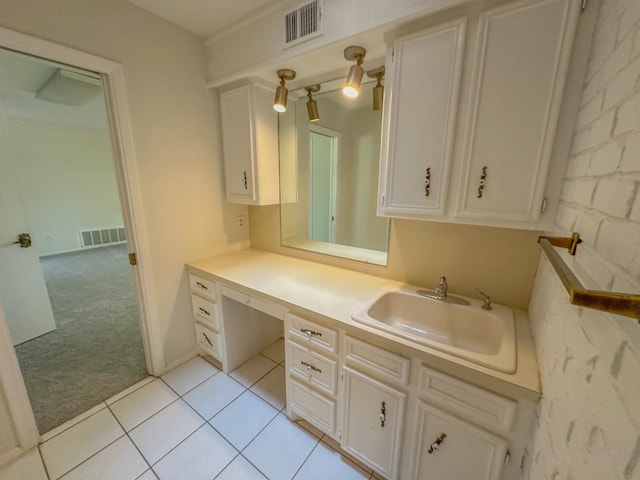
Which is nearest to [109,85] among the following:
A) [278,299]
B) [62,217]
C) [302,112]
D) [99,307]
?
[302,112]

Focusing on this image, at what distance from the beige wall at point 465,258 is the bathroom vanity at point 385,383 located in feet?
0.30

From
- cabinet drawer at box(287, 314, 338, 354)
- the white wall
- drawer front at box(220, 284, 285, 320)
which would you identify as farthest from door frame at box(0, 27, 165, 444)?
the white wall

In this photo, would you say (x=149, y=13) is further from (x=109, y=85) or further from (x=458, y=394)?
(x=458, y=394)

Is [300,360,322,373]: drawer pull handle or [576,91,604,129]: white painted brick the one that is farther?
[300,360,322,373]: drawer pull handle

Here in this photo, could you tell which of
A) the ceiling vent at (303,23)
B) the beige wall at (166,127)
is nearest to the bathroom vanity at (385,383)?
the beige wall at (166,127)

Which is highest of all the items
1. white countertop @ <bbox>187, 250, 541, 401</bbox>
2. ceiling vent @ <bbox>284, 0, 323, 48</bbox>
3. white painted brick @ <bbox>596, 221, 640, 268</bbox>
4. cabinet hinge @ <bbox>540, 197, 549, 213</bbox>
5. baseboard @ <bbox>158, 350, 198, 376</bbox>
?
ceiling vent @ <bbox>284, 0, 323, 48</bbox>

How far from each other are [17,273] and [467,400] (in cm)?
328

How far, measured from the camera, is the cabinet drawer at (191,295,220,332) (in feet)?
6.01

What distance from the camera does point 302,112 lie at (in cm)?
195

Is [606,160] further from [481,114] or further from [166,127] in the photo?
[166,127]

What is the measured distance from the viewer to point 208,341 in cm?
198

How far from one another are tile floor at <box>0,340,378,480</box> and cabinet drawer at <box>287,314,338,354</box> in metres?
0.64

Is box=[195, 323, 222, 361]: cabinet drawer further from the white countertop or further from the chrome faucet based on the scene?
the chrome faucet

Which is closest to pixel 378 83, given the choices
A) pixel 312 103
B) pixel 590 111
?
pixel 312 103
